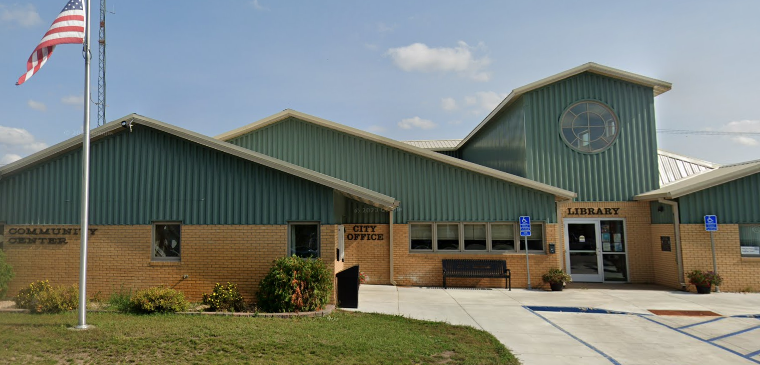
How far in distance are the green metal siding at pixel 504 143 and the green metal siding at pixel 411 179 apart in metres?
2.32

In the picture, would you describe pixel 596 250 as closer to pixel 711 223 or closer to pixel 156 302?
A: pixel 711 223

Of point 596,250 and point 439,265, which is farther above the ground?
point 596,250

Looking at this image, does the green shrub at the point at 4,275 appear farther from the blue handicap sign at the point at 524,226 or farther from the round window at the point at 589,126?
the round window at the point at 589,126

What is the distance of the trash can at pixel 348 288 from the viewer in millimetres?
11320

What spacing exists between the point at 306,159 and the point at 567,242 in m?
10.1

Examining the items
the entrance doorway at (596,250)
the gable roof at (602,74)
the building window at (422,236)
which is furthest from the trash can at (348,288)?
the gable roof at (602,74)

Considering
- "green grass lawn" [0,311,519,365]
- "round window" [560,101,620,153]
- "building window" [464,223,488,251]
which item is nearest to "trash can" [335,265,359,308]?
"green grass lawn" [0,311,519,365]

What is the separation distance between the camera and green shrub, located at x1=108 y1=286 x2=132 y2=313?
33.4 ft

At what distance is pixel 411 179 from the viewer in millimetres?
16156

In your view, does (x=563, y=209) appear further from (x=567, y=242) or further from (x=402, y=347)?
(x=402, y=347)

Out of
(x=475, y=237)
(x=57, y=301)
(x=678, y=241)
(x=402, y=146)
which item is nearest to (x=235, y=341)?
(x=57, y=301)

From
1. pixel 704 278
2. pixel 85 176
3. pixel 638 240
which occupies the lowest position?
pixel 704 278

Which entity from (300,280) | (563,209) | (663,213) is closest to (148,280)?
(300,280)

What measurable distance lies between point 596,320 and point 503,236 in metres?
5.23
